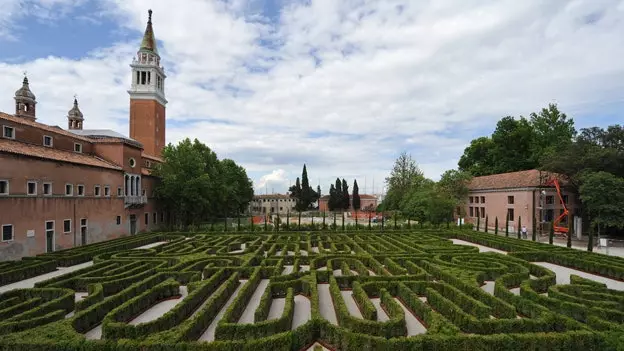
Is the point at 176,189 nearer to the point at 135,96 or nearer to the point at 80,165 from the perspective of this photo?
the point at 80,165

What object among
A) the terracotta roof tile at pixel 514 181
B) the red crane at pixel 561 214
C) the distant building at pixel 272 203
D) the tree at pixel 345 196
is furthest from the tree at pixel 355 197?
the red crane at pixel 561 214

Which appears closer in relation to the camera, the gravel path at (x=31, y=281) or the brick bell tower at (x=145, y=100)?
the gravel path at (x=31, y=281)

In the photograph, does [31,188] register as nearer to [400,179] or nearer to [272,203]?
[400,179]

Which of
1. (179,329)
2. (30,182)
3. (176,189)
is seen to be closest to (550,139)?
(176,189)

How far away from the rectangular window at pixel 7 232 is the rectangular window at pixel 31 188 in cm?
298

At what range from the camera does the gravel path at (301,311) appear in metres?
13.1

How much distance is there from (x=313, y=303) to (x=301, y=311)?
1249 mm

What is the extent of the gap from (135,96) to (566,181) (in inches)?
2547

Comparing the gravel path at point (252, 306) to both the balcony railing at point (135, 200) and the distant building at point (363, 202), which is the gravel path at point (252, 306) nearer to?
the balcony railing at point (135, 200)

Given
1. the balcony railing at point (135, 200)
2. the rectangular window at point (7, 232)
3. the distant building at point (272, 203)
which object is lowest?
the distant building at point (272, 203)

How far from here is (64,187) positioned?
97.6 ft

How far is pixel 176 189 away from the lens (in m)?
43.9

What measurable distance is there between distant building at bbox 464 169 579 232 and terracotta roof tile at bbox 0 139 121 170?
147ft

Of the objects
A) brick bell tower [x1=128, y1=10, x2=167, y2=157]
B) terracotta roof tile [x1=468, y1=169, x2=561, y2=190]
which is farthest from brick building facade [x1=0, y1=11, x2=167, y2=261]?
terracotta roof tile [x1=468, y1=169, x2=561, y2=190]
